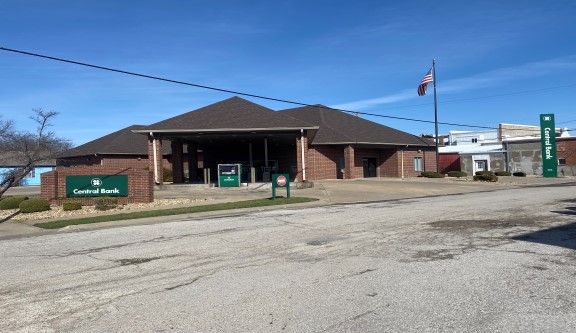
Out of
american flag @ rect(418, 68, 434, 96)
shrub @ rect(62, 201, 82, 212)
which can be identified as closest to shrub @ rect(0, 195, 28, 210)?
shrub @ rect(62, 201, 82, 212)

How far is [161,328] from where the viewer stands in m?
4.96

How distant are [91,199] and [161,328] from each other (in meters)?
18.4

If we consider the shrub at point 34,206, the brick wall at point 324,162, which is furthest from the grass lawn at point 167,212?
the brick wall at point 324,162

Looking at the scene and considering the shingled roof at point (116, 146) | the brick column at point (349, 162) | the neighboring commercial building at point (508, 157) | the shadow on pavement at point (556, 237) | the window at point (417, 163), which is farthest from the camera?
the neighboring commercial building at point (508, 157)

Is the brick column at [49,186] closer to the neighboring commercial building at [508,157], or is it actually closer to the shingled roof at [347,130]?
the shingled roof at [347,130]

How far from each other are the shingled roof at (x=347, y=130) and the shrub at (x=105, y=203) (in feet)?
68.2

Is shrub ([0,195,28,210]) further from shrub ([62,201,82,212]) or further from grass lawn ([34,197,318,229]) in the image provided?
grass lawn ([34,197,318,229])

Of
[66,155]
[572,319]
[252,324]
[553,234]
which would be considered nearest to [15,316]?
[252,324]

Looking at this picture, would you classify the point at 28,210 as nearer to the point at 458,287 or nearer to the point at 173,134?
the point at 173,134

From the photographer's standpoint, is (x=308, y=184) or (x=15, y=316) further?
(x=308, y=184)

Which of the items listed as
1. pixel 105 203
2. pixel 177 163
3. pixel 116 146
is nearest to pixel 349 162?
pixel 177 163

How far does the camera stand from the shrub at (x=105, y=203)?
2028 centimetres

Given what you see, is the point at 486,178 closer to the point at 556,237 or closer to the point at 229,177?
the point at 229,177

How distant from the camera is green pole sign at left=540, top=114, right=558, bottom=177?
4716 centimetres
